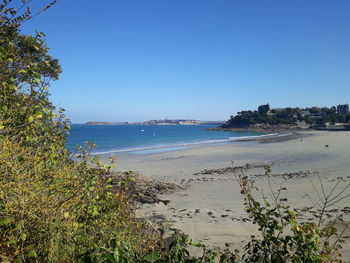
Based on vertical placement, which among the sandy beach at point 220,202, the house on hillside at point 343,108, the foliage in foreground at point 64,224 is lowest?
the sandy beach at point 220,202

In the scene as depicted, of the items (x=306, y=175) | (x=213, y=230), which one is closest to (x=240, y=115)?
(x=306, y=175)

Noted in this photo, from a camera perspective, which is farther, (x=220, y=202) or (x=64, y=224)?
(x=220, y=202)

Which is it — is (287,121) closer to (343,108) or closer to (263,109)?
(263,109)

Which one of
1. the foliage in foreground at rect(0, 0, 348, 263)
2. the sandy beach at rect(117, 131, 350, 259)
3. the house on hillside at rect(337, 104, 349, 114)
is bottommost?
the sandy beach at rect(117, 131, 350, 259)

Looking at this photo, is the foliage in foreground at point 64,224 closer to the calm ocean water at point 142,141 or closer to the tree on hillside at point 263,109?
the calm ocean water at point 142,141

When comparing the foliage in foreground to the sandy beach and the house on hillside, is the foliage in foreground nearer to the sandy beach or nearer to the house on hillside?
the sandy beach

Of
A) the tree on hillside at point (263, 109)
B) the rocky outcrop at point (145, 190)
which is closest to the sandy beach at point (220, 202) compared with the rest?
the rocky outcrop at point (145, 190)

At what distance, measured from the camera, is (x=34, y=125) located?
11.7 feet

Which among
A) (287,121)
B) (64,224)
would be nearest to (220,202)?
(64,224)

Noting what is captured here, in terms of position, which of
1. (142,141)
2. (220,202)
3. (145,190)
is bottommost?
(220,202)

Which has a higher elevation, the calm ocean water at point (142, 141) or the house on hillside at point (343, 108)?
the house on hillside at point (343, 108)

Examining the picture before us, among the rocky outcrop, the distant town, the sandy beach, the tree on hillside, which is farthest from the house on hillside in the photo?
the rocky outcrop

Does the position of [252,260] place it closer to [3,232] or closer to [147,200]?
[3,232]

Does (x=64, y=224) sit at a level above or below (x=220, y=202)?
above
